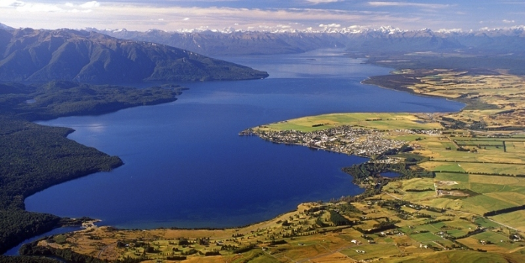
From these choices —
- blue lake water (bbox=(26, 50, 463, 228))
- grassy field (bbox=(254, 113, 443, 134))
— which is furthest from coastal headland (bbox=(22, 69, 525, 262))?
grassy field (bbox=(254, 113, 443, 134))

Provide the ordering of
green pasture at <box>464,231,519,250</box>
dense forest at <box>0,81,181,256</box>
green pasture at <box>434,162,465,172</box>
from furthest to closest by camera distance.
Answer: green pasture at <box>434,162,465,172</box>
dense forest at <box>0,81,181,256</box>
green pasture at <box>464,231,519,250</box>

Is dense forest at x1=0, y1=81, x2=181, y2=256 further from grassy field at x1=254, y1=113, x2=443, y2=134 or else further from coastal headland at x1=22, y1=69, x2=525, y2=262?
grassy field at x1=254, y1=113, x2=443, y2=134

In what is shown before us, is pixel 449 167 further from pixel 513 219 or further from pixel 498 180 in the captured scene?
pixel 513 219

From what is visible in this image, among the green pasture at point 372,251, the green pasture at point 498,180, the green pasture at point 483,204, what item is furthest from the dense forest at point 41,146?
the green pasture at point 498,180

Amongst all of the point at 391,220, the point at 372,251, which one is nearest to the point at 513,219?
the point at 391,220

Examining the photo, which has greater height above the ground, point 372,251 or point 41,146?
point 41,146
